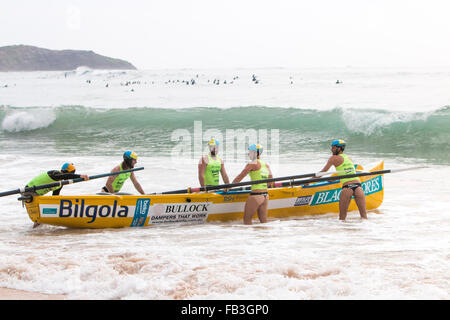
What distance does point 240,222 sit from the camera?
9242 millimetres

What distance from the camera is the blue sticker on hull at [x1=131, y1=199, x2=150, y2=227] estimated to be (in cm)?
873

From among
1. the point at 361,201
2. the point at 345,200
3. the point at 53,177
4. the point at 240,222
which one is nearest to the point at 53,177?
the point at 53,177

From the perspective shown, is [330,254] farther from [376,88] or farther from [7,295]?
[376,88]

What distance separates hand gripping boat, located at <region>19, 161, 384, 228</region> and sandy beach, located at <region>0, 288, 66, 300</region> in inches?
119

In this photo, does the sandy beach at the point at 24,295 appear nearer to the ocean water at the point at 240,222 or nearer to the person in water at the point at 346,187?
the ocean water at the point at 240,222

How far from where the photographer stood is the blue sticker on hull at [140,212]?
8.73 metres

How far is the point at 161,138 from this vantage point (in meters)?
26.0

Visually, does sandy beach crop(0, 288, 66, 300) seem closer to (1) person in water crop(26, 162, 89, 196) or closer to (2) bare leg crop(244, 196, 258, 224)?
(1) person in water crop(26, 162, 89, 196)

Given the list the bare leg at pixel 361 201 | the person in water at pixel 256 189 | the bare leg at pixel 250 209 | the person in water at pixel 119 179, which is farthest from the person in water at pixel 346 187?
the person in water at pixel 119 179

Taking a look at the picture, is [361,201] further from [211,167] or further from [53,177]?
[53,177]

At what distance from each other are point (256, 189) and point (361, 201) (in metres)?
1.91

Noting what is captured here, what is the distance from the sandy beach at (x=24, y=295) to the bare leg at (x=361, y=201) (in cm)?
567

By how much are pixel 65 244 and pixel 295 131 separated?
18.7 metres
